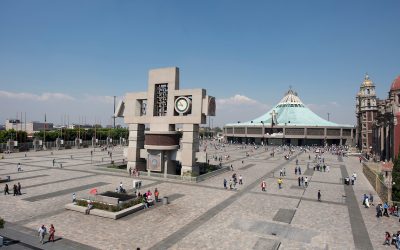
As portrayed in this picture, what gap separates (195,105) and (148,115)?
307 inches

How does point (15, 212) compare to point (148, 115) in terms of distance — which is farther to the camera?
point (148, 115)

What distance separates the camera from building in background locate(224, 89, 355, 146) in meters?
134

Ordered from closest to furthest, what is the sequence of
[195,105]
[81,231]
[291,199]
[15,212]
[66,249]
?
1. [66,249]
2. [81,231]
3. [15,212]
4. [291,199]
5. [195,105]

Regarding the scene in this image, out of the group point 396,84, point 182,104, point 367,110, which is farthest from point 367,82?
point 182,104

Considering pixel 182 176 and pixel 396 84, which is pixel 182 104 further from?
pixel 396 84

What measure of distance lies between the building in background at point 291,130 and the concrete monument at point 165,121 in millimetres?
101412

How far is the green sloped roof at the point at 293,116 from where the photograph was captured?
463 feet

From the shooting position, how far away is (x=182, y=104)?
1633 inches

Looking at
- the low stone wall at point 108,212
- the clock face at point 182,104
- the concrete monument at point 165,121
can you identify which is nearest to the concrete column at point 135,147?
the concrete monument at point 165,121

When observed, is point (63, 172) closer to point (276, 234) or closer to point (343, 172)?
Answer: point (276, 234)

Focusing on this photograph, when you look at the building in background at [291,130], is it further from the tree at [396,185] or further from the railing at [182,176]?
the tree at [396,185]

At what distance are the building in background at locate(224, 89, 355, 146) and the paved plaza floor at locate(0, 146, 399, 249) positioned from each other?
102m

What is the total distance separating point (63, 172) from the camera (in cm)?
4381

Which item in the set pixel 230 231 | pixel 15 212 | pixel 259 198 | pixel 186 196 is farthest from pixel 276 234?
pixel 15 212
